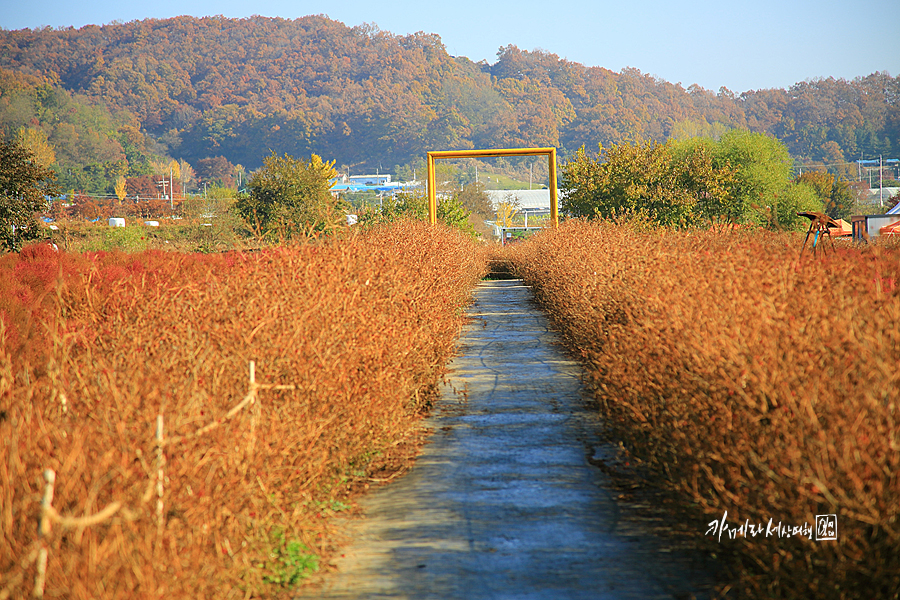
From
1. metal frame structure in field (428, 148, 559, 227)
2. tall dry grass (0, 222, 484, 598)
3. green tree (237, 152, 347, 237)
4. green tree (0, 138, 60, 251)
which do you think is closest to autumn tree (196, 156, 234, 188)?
green tree (237, 152, 347, 237)

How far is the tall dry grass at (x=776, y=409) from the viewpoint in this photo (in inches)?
109

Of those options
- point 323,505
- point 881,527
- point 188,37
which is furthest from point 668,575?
point 188,37

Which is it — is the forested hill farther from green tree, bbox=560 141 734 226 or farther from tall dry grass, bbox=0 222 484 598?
tall dry grass, bbox=0 222 484 598

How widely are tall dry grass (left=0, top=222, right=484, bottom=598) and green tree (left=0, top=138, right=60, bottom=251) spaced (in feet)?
Result: 43.3

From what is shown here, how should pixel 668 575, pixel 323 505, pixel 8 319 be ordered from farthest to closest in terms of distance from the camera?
pixel 8 319, pixel 323 505, pixel 668 575

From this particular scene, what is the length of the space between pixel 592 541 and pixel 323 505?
1604 millimetres

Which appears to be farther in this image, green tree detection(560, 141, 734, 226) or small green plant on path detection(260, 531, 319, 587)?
green tree detection(560, 141, 734, 226)

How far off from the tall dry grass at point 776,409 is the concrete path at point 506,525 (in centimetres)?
40

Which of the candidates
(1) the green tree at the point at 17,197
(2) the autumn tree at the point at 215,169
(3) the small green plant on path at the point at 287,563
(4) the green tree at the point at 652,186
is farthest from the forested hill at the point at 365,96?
(3) the small green plant on path at the point at 287,563

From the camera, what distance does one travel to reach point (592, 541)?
167 inches

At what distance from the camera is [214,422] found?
297 cm

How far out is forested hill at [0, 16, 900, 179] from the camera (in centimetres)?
12700

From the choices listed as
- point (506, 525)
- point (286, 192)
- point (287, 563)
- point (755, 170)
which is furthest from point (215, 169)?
point (287, 563)

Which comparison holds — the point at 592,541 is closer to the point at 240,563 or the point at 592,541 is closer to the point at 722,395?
the point at 722,395
